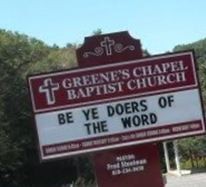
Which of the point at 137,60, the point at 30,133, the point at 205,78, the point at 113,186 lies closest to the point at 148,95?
the point at 137,60

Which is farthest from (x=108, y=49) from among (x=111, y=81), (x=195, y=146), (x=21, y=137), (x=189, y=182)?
(x=195, y=146)

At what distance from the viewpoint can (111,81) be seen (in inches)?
402

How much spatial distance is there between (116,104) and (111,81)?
33cm

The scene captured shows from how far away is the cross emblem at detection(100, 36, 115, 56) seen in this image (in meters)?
10.4

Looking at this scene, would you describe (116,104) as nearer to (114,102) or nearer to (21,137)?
(114,102)

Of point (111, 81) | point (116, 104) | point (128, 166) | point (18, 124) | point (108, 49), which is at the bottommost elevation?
point (18, 124)

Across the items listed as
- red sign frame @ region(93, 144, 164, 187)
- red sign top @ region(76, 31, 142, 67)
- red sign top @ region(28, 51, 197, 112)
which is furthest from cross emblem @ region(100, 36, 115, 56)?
red sign frame @ region(93, 144, 164, 187)

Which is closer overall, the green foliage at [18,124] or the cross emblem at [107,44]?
the cross emblem at [107,44]

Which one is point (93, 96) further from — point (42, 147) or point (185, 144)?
point (185, 144)

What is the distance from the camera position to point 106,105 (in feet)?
33.9

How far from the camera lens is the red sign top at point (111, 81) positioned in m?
10.2

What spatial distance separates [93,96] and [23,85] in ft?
157

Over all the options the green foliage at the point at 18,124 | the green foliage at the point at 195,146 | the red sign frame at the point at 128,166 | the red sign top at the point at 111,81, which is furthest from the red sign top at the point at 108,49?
the green foliage at the point at 195,146

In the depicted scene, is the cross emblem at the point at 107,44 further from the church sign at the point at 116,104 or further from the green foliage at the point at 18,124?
the green foliage at the point at 18,124
